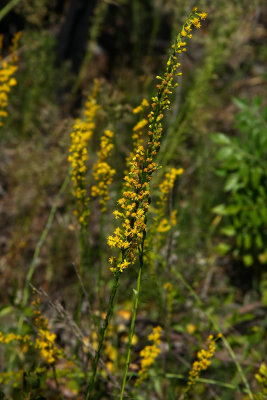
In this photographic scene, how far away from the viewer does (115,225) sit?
2600 millimetres

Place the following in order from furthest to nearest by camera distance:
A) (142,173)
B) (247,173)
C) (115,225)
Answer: (115,225)
(247,173)
(142,173)

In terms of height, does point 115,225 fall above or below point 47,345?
above

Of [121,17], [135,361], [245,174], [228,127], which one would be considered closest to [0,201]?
[135,361]

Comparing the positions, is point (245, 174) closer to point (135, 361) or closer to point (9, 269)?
point (135, 361)

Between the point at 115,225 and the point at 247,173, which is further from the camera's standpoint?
the point at 115,225

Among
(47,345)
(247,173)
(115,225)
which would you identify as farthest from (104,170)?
(247,173)

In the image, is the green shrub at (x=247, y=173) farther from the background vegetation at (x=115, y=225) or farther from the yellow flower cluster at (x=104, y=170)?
the yellow flower cluster at (x=104, y=170)

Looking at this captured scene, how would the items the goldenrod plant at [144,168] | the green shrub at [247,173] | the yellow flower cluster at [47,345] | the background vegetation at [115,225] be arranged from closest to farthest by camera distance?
the goldenrod plant at [144,168], the yellow flower cluster at [47,345], the background vegetation at [115,225], the green shrub at [247,173]

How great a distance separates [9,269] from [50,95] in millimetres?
1866

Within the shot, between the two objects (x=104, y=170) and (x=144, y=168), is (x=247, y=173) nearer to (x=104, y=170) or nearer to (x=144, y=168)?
(x=104, y=170)

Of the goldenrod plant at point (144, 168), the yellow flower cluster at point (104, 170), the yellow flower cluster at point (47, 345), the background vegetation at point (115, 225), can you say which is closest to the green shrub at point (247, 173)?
the background vegetation at point (115, 225)

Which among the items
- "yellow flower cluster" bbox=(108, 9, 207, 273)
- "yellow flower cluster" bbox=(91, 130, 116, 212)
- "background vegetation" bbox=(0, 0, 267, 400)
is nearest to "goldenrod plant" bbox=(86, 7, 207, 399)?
"yellow flower cluster" bbox=(108, 9, 207, 273)

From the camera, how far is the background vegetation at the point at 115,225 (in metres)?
1.98

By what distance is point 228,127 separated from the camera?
4.39 meters
